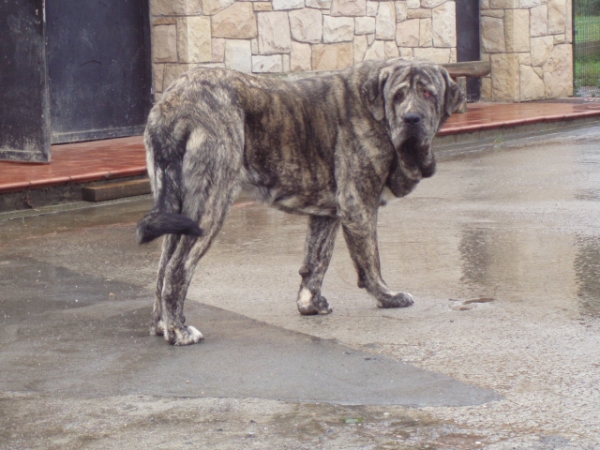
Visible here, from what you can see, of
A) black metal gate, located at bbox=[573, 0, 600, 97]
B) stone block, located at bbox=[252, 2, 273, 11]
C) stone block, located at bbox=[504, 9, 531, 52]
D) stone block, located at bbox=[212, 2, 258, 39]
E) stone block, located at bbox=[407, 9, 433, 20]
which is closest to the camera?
stone block, located at bbox=[212, 2, 258, 39]

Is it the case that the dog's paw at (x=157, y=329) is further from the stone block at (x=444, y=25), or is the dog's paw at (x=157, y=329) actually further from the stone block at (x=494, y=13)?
the stone block at (x=494, y=13)

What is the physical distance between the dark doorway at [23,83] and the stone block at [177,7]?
8.21 feet

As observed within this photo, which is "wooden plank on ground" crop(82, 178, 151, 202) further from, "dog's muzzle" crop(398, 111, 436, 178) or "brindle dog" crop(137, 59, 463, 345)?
"dog's muzzle" crop(398, 111, 436, 178)

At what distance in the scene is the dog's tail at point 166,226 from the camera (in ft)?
16.8

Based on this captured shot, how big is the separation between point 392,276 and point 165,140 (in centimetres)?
217

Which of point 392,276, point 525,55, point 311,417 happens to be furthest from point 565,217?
point 525,55

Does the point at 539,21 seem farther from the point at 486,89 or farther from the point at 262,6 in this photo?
the point at 262,6

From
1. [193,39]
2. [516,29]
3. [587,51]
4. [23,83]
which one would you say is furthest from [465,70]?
[23,83]

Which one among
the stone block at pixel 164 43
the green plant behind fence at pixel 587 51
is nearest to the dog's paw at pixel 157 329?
the stone block at pixel 164 43

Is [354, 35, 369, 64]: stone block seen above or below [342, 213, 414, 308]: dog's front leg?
above

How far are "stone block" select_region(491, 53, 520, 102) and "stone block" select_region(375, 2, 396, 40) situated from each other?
3.22 metres

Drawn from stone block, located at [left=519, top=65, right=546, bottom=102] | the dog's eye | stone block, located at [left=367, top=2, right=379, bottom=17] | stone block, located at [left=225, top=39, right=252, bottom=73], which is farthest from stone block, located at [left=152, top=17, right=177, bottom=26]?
the dog's eye

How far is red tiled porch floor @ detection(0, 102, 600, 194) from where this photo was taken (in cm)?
1028

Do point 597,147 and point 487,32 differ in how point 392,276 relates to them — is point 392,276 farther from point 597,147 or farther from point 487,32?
point 487,32
